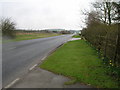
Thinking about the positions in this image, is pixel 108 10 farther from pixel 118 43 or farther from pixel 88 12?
pixel 118 43

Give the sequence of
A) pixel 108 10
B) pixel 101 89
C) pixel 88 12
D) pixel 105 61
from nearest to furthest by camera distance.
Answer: pixel 101 89, pixel 105 61, pixel 108 10, pixel 88 12

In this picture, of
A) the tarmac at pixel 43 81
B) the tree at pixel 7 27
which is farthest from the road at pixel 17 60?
the tree at pixel 7 27

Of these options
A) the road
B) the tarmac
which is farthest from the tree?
the tarmac

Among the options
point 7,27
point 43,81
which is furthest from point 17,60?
point 7,27

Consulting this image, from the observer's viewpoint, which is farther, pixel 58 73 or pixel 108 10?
pixel 108 10

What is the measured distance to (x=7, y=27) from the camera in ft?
89.2

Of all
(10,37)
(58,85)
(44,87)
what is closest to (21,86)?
(44,87)

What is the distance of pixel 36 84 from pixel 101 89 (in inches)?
83.9

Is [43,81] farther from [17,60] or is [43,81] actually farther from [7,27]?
[7,27]

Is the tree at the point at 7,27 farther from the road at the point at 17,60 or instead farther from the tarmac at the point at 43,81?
the tarmac at the point at 43,81

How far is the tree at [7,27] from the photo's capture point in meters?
26.9

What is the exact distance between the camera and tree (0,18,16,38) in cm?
2686

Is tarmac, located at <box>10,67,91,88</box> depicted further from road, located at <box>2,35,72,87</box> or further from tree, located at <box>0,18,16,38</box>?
tree, located at <box>0,18,16,38</box>

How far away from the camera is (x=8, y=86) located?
3.89 meters
